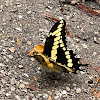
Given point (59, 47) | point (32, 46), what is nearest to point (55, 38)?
point (59, 47)

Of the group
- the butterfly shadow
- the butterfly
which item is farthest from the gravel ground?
the butterfly

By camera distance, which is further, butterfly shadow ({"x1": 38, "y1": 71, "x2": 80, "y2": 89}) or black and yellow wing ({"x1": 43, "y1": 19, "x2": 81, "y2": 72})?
black and yellow wing ({"x1": 43, "y1": 19, "x2": 81, "y2": 72})

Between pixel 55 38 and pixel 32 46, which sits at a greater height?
pixel 55 38

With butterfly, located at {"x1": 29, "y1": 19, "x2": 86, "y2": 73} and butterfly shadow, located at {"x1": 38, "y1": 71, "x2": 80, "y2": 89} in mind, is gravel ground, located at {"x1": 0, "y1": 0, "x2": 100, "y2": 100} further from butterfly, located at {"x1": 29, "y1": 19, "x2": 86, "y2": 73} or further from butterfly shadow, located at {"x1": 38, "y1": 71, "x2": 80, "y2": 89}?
butterfly, located at {"x1": 29, "y1": 19, "x2": 86, "y2": 73}

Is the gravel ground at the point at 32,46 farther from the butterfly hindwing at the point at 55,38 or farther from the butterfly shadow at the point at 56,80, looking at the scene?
the butterfly hindwing at the point at 55,38

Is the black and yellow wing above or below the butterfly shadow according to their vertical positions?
above

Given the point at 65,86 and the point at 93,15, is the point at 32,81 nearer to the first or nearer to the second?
the point at 65,86

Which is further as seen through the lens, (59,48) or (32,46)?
(32,46)

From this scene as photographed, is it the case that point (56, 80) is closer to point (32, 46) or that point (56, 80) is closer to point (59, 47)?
point (59, 47)

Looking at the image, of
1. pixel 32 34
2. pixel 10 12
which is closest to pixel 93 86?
pixel 32 34
